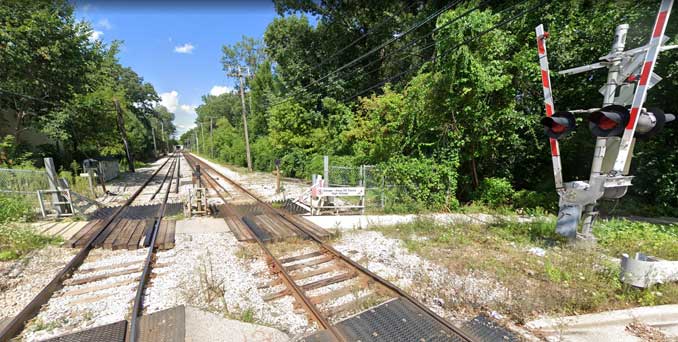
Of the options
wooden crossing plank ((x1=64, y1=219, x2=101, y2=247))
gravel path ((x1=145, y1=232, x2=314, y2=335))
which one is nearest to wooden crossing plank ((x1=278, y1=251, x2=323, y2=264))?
gravel path ((x1=145, y1=232, x2=314, y2=335))

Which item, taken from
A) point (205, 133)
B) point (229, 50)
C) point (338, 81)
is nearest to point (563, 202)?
point (338, 81)

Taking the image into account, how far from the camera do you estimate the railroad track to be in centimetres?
311

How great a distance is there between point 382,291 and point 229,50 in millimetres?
40985

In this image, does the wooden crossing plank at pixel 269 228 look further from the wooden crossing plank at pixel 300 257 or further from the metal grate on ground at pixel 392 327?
the metal grate on ground at pixel 392 327

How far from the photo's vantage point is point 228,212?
9.24 meters

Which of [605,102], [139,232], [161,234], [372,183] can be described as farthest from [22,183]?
[605,102]

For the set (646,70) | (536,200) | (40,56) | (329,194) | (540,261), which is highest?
(40,56)

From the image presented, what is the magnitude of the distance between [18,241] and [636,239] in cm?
1380

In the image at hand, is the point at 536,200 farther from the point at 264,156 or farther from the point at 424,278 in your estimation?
the point at 264,156

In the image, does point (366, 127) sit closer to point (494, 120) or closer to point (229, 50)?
point (494, 120)

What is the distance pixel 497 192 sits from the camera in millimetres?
10211

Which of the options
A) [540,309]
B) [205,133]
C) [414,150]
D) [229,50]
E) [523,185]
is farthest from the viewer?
[205,133]

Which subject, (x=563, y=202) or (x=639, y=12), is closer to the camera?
(x=563, y=202)

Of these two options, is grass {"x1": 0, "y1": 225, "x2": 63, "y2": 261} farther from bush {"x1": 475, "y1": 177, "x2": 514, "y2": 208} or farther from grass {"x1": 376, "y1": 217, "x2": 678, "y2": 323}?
bush {"x1": 475, "y1": 177, "x2": 514, "y2": 208}
